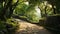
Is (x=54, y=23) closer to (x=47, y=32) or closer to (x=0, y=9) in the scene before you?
(x=47, y=32)

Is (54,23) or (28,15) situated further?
(28,15)

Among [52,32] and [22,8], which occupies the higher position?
[22,8]

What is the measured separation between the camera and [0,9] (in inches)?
495

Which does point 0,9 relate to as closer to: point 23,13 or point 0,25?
point 0,25

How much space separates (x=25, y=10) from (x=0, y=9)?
9842 mm

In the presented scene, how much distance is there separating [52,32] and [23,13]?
38.5 feet

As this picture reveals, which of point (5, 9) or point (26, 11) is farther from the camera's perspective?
point (26, 11)

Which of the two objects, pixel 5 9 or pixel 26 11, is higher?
pixel 5 9

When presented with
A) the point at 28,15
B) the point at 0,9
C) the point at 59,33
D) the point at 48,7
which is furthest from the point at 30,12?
the point at 59,33

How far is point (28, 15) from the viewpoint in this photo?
22.1m

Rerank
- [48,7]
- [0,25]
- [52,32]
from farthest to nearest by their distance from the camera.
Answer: [48,7]
[52,32]
[0,25]

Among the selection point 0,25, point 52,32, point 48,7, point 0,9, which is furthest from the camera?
point 48,7

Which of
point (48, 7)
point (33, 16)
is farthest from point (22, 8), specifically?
point (48, 7)

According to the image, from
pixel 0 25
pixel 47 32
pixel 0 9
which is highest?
pixel 0 9
